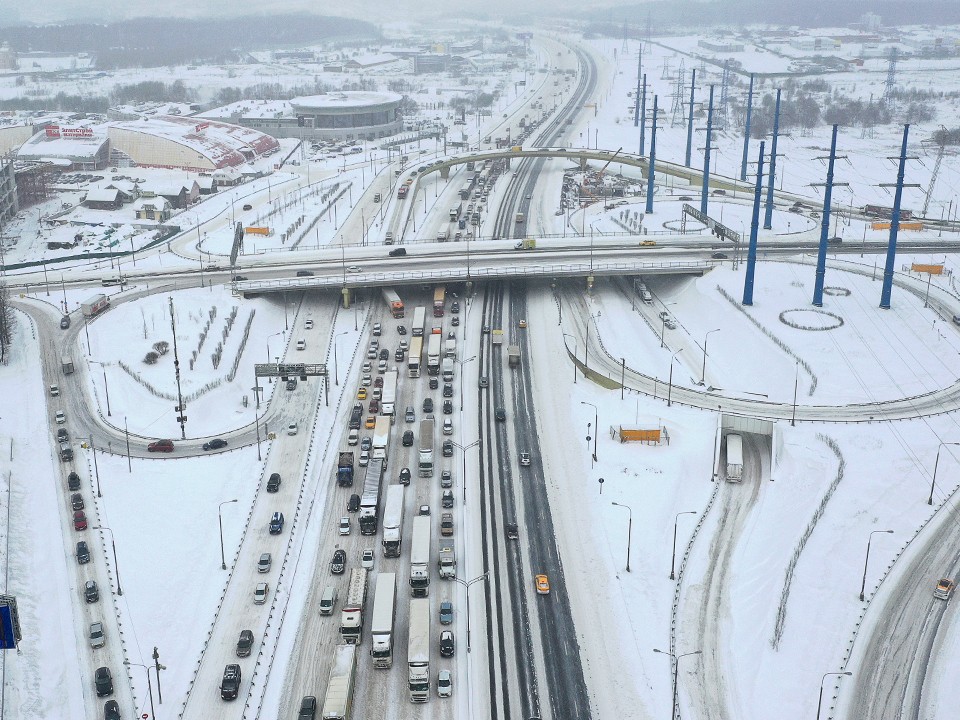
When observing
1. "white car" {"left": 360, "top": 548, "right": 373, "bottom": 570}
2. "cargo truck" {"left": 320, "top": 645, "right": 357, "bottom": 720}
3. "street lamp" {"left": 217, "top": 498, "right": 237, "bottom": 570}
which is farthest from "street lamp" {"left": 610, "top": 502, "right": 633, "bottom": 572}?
"street lamp" {"left": 217, "top": 498, "right": 237, "bottom": 570}

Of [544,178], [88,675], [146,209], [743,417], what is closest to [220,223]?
[146,209]

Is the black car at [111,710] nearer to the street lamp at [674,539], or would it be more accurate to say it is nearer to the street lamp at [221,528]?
the street lamp at [221,528]

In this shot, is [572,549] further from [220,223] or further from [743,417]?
[220,223]

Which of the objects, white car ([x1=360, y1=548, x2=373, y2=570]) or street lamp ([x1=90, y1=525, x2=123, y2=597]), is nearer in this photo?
street lamp ([x1=90, y1=525, x2=123, y2=597])

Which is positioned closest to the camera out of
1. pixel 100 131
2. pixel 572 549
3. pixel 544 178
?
pixel 572 549

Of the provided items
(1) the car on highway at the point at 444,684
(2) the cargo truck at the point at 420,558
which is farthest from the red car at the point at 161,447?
(1) the car on highway at the point at 444,684

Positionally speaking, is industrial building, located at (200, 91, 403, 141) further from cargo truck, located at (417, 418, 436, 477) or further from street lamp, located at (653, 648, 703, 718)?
street lamp, located at (653, 648, 703, 718)
